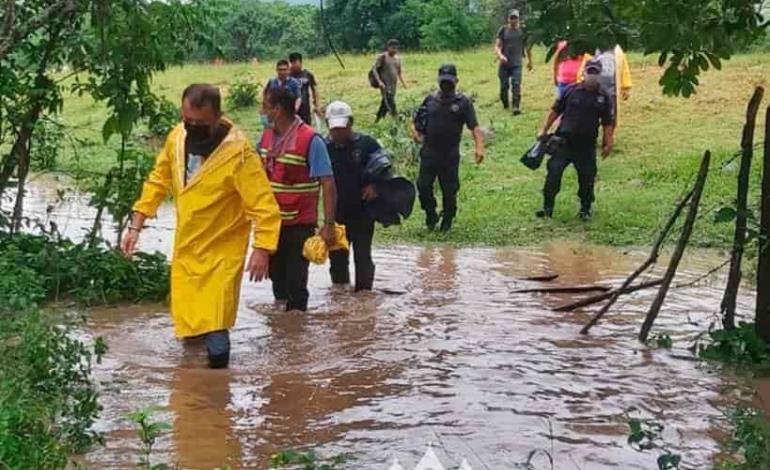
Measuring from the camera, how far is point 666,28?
5.70m

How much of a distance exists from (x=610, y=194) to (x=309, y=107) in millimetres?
4908

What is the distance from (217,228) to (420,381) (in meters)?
1.48

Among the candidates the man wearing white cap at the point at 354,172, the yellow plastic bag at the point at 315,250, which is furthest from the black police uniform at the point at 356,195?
the yellow plastic bag at the point at 315,250

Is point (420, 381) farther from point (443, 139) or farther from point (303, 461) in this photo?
point (443, 139)

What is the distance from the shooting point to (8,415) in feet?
15.9

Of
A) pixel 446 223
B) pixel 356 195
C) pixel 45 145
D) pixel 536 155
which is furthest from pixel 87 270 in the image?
pixel 536 155

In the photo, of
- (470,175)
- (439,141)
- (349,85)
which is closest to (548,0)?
(439,141)

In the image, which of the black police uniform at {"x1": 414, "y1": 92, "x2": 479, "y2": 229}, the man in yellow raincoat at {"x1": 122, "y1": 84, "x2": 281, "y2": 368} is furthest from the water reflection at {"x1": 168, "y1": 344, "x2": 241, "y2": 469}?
the black police uniform at {"x1": 414, "y1": 92, "x2": 479, "y2": 229}

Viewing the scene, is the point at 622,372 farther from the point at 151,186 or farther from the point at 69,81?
the point at 69,81

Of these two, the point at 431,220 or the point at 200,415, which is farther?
the point at 431,220

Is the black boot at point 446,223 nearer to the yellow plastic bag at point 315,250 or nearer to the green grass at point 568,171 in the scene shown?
the green grass at point 568,171

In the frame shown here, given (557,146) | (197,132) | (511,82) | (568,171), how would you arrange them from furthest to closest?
1. (511,82)
2. (568,171)
3. (557,146)
4. (197,132)

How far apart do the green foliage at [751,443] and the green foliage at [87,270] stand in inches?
201

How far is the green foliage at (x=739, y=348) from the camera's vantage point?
300 inches
